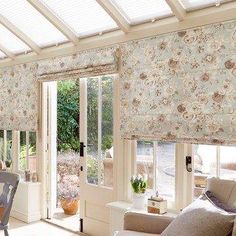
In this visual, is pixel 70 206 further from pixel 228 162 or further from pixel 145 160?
pixel 228 162

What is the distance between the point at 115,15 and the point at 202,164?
1711mm

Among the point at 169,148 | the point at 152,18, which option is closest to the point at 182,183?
the point at 169,148

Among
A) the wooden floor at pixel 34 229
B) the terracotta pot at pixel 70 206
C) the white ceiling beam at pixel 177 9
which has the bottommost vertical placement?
the wooden floor at pixel 34 229

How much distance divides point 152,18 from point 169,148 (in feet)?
4.31

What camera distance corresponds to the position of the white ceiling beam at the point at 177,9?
3244 millimetres

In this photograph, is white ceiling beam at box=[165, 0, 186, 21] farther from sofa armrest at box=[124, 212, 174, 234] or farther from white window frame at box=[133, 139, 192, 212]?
sofa armrest at box=[124, 212, 174, 234]

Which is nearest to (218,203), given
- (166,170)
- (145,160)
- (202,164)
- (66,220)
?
(202,164)

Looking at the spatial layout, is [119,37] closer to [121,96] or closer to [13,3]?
[121,96]

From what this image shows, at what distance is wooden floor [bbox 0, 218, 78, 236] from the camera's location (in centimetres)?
460

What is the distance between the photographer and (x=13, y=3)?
433cm

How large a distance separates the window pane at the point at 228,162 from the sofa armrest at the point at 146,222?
759 mm

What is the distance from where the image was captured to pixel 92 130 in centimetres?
454

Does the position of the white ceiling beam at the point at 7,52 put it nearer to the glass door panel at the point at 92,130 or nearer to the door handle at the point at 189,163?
the glass door panel at the point at 92,130

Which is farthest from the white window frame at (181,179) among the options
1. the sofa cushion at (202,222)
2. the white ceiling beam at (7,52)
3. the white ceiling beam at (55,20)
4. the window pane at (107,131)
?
the white ceiling beam at (7,52)
